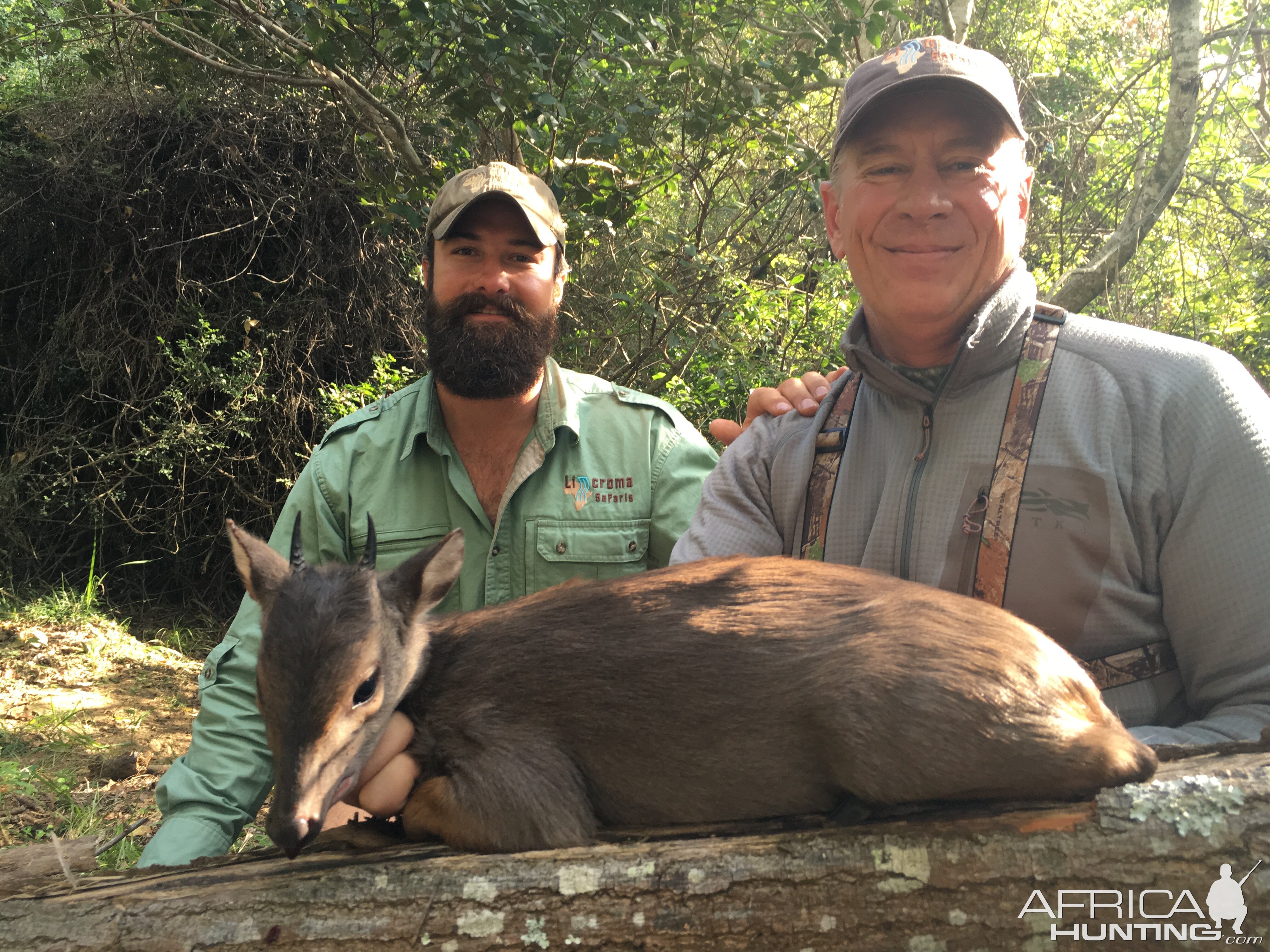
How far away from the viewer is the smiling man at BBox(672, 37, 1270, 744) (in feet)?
10.6

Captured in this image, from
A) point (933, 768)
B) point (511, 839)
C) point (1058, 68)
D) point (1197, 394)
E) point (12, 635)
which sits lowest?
point (12, 635)

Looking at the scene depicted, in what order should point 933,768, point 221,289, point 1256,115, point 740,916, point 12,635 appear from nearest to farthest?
point 740,916
point 933,768
point 12,635
point 221,289
point 1256,115

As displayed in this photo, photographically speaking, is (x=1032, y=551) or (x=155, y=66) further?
(x=155, y=66)

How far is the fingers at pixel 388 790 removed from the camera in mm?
2953

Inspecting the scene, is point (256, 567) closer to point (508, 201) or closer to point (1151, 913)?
point (1151, 913)

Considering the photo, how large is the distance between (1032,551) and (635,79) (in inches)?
317

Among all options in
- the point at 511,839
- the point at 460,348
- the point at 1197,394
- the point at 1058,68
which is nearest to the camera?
the point at 511,839

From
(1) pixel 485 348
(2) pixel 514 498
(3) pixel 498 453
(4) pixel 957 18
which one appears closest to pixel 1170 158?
(4) pixel 957 18

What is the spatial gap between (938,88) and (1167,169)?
21.5ft

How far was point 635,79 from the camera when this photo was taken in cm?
980

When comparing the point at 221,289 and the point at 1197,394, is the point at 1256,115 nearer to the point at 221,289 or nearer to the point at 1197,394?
the point at 1197,394

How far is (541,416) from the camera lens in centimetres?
575

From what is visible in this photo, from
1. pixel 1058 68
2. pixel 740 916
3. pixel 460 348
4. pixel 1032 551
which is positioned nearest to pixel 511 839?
pixel 740 916

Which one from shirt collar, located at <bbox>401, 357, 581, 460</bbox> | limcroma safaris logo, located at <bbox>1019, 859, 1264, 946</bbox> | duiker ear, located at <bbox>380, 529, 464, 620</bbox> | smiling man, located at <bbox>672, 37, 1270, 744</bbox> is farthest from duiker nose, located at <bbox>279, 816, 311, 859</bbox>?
shirt collar, located at <bbox>401, 357, 581, 460</bbox>
